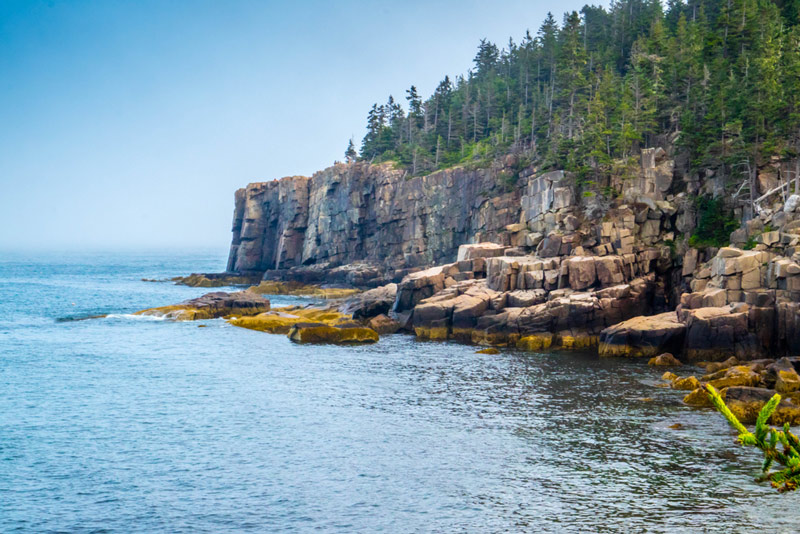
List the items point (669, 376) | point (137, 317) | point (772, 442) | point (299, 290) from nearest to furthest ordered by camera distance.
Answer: point (772, 442) < point (669, 376) < point (137, 317) < point (299, 290)

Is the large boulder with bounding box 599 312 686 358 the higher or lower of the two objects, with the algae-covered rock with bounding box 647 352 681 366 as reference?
higher

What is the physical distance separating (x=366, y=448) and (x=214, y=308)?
51056mm

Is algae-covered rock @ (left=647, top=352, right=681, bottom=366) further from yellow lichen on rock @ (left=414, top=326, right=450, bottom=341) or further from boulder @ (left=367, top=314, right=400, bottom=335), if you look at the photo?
boulder @ (left=367, top=314, right=400, bottom=335)

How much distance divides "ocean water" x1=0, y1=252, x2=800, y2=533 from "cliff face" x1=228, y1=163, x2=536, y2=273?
46715 mm

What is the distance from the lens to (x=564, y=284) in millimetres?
62156

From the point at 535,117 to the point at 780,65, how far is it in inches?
1674

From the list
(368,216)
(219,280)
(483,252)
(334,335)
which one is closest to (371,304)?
(334,335)

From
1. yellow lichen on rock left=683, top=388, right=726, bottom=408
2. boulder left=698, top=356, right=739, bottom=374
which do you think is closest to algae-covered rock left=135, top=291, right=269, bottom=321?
boulder left=698, top=356, right=739, bottom=374

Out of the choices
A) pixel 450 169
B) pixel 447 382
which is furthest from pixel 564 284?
pixel 450 169

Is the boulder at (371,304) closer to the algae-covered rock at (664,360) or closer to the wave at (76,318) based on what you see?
the wave at (76,318)

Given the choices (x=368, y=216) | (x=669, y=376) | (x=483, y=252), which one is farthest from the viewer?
(x=368, y=216)

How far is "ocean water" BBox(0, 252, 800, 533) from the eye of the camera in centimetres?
2416

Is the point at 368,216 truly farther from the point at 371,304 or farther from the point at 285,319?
the point at 285,319

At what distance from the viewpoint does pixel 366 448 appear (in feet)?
106
